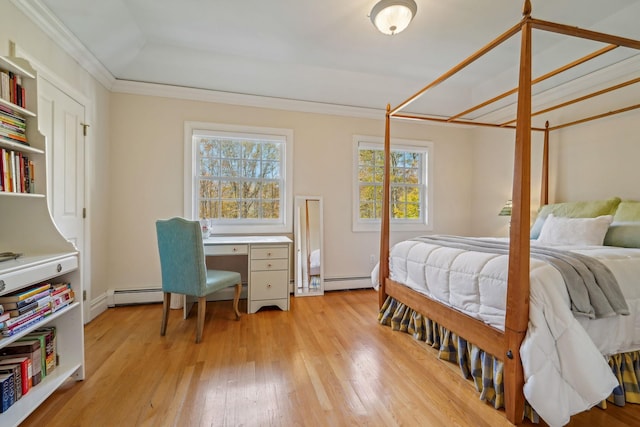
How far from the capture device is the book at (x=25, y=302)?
1.31m

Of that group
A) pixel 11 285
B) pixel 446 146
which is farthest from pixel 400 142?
pixel 11 285

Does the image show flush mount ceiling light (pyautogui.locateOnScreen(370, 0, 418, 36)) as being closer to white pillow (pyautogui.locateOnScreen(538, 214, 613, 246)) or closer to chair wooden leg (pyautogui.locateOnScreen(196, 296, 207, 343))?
white pillow (pyautogui.locateOnScreen(538, 214, 613, 246))

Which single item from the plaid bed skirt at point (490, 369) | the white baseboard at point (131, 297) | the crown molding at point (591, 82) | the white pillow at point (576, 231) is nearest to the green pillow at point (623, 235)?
the white pillow at point (576, 231)

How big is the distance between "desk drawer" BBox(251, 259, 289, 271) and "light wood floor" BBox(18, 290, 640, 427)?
1.75 ft

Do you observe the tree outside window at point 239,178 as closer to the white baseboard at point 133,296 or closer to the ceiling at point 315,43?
the ceiling at point 315,43

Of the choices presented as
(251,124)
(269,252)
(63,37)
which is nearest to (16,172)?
(63,37)

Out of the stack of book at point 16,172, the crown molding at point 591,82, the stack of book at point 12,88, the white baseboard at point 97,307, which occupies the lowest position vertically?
the white baseboard at point 97,307

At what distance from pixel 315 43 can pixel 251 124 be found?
1159mm

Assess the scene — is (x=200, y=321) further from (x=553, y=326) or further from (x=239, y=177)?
(x=553, y=326)

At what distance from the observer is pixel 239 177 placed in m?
3.47

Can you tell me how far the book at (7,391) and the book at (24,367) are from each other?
74 millimetres

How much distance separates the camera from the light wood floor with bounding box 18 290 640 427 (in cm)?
142

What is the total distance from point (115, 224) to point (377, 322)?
2942mm

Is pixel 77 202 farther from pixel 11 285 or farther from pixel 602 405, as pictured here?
pixel 602 405
